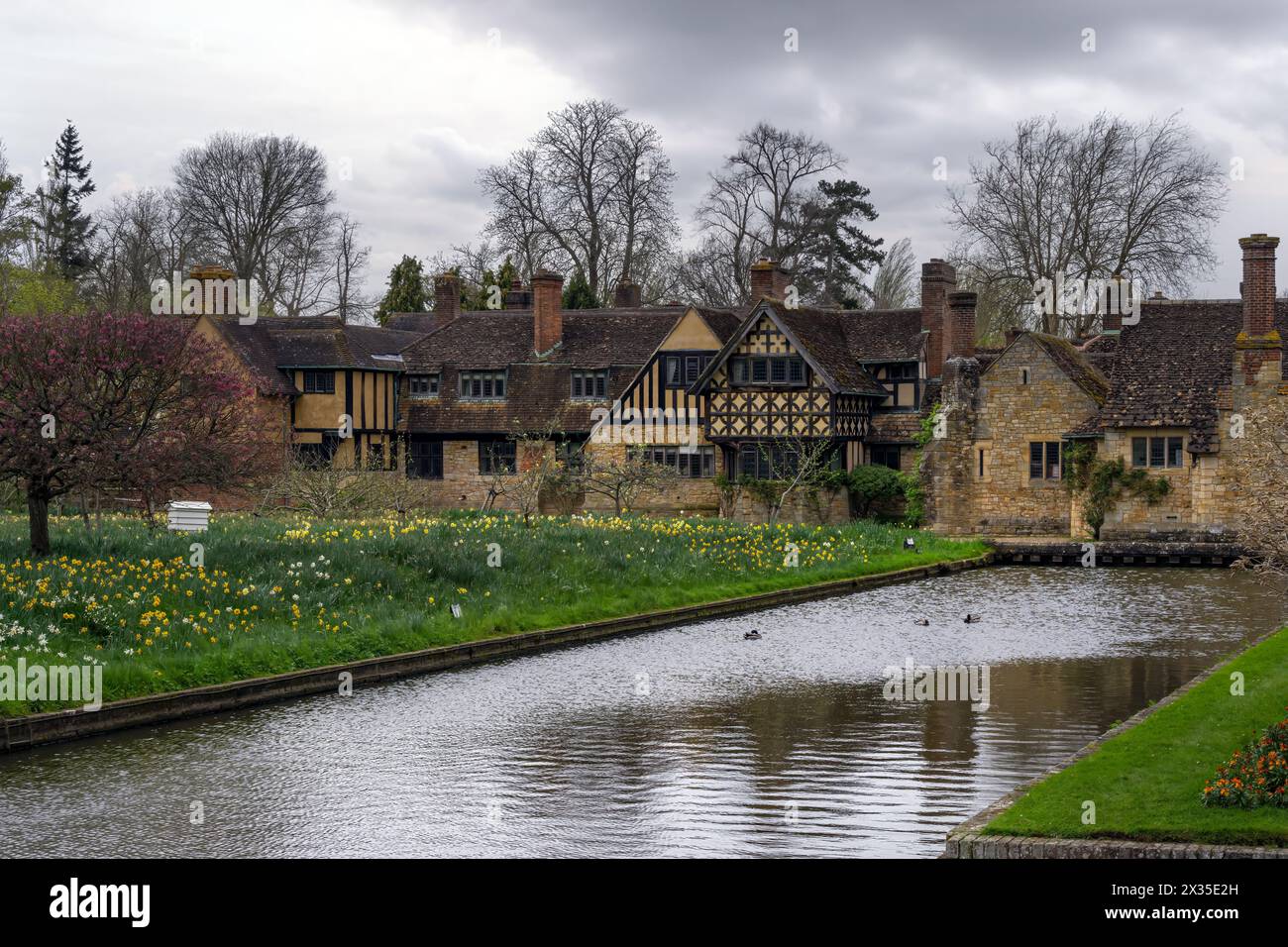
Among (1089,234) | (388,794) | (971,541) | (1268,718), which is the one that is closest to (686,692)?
(388,794)

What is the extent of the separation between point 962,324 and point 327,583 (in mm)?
28291

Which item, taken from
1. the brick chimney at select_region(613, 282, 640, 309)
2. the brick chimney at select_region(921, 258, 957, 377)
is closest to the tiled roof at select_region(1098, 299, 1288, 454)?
the brick chimney at select_region(921, 258, 957, 377)

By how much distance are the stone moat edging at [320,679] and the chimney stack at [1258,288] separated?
1786cm

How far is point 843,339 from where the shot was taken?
50.0 meters

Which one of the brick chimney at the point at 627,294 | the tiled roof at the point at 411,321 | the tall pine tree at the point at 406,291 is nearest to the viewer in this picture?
the brick chimney at the point at 627,294

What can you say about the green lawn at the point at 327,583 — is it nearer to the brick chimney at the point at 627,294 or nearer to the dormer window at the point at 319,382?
the dormer window at the point at 319,382

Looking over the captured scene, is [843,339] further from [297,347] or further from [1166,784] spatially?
[1166,784]

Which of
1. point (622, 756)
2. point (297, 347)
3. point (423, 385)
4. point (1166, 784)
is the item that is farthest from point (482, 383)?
point (1166, 784)

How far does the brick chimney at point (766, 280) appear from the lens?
49.0m

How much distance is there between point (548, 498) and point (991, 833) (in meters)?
36.9

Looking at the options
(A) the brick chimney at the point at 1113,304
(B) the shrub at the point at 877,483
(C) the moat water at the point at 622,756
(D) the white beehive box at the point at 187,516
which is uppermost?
(A) the brick chimney at the point at 1113,304

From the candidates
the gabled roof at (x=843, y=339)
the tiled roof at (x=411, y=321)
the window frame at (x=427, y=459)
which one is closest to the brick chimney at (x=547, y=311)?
the window frame at (x=427, y=459)
